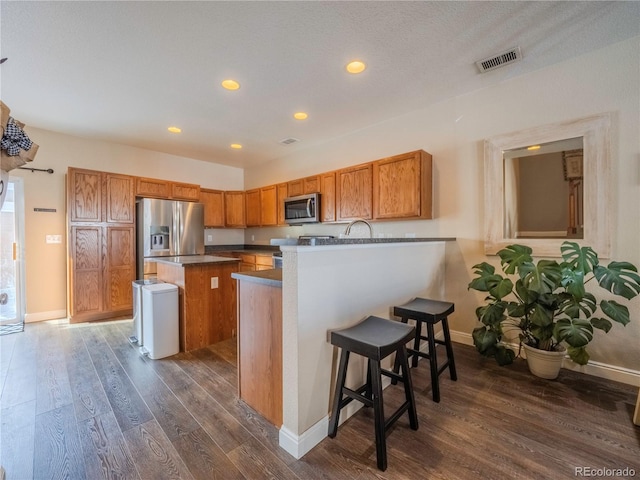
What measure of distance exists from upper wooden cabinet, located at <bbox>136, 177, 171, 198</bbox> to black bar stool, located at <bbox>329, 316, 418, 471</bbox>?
14.3 feet

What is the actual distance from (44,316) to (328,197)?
4.49 meters

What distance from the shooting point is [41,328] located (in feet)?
11.4

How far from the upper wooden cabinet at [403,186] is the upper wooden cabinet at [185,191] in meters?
3.47

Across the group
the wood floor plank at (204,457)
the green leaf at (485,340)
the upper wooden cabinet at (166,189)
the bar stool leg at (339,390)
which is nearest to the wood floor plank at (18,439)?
the wood floor plank at (204,457)

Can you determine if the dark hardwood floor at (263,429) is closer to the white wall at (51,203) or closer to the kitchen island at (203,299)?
the kitchen island at (203,299)

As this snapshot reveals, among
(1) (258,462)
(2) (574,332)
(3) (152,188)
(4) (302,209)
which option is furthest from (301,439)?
(3) (152,188)

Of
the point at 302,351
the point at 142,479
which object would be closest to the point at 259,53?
the point at 302,351

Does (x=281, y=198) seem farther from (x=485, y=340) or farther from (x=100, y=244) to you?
(x=485, y=340)

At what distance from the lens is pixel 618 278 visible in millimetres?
1870

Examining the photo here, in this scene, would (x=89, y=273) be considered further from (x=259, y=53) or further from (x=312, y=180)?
(x=259, y=53)

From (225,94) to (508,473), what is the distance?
12.2 ft

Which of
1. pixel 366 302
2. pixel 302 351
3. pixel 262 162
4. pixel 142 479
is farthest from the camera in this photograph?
pixel 262 162

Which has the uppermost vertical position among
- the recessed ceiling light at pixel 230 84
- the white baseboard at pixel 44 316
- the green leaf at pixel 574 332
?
the recessed ceiling light at pixel 230 84

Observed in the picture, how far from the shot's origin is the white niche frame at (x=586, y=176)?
220 centimetres
